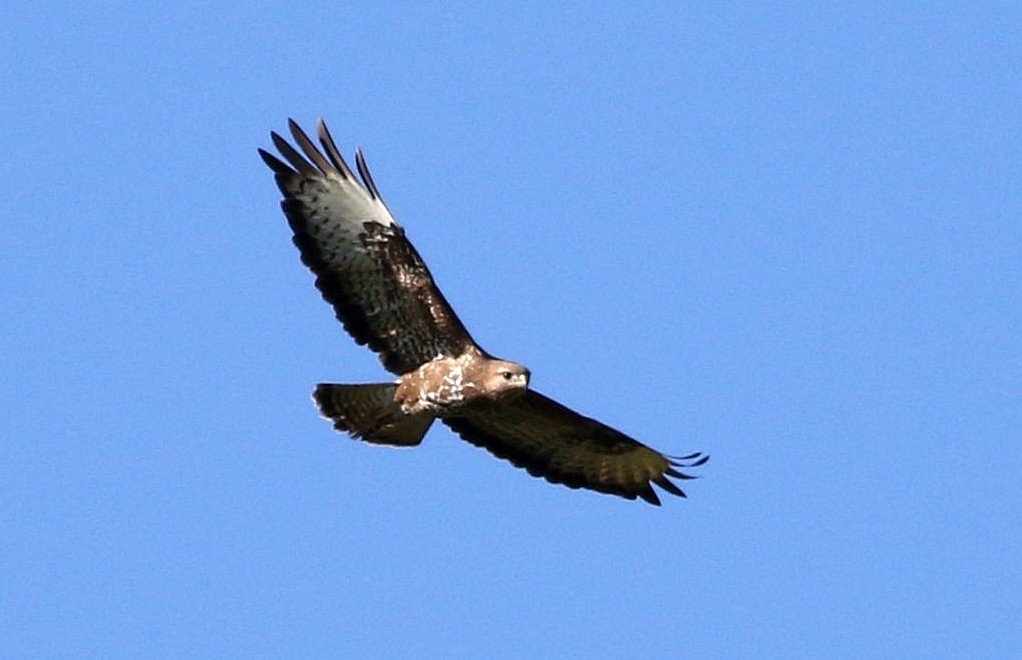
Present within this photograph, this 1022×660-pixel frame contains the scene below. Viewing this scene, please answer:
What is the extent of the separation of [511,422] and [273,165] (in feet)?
8.99

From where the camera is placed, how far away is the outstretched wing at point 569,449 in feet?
56.5

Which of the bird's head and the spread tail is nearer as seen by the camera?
the bird's head

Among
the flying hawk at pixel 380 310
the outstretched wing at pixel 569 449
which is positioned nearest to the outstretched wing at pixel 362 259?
the flying hawk at pixel 380 310

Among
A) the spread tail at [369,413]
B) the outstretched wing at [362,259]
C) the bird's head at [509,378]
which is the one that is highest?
the outstretched wing at [362,259]

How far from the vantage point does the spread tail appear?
656 inches

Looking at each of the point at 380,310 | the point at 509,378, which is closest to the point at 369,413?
the point at 380,310

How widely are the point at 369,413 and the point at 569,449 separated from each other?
5.81 feet

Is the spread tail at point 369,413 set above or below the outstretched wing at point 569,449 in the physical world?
below

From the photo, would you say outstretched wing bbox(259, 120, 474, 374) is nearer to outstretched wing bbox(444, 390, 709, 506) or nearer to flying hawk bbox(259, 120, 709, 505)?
flying hawk bbox(259, 120, 709, 505)

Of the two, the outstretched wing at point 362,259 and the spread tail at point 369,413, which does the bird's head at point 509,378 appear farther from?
the spread tail at point 369,413

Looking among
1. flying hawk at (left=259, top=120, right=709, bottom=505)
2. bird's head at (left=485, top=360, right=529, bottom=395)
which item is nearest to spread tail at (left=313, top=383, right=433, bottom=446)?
flying hawk at (left=259, top=120, right=709, bottom=505)

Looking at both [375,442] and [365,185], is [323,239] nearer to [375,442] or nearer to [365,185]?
[365,185]

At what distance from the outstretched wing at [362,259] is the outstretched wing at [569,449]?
871mm

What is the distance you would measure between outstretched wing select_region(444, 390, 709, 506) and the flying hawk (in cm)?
42
